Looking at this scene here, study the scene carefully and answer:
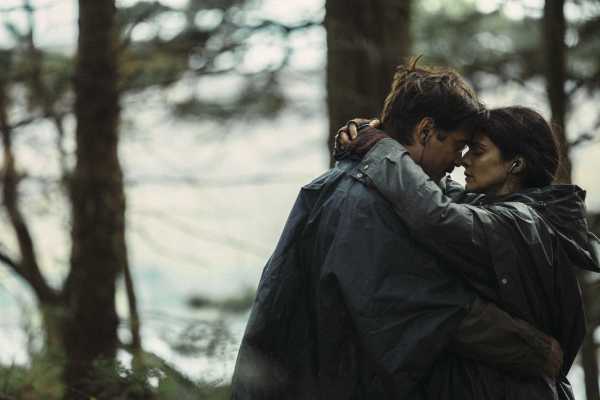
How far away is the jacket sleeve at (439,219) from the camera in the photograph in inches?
106

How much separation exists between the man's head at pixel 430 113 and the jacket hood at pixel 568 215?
29 centimetres

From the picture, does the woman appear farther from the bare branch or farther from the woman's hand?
the bare branch

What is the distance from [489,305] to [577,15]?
5267mm

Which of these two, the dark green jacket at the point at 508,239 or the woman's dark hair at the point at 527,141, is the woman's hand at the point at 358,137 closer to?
the dark green jacket at the point at 508,239

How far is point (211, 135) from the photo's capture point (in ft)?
34.9

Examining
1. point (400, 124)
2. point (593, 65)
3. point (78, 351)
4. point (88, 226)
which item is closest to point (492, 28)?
point (593, 65)

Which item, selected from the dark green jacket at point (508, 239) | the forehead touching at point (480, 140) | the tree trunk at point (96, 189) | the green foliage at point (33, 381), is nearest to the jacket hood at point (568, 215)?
the dark green jacket at point (508, 239)

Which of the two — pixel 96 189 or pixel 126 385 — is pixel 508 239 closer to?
pixel 126 385

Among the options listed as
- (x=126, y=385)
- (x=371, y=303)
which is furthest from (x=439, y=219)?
(x=126, y=385)

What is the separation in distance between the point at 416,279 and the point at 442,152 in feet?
1.68

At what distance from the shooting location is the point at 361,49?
5.63 meters

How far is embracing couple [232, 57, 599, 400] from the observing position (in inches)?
107

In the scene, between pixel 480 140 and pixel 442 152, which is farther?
pixel 480 140

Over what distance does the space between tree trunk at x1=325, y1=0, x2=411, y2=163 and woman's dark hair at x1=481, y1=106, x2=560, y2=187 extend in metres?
2.33
